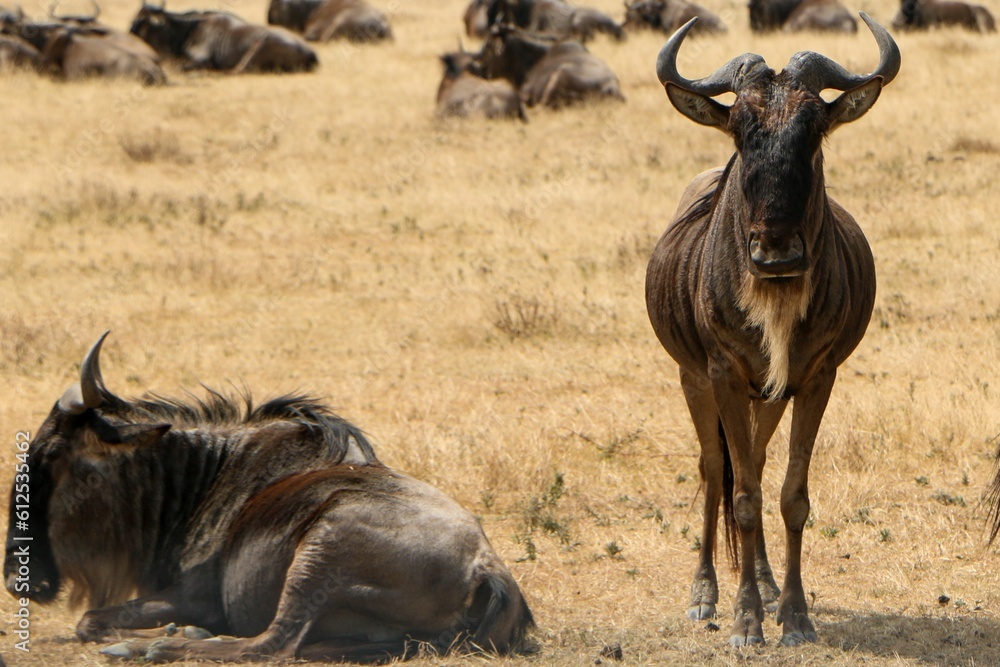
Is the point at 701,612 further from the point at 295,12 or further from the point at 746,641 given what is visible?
the point at 295,12

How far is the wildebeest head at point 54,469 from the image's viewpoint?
16.4 feet

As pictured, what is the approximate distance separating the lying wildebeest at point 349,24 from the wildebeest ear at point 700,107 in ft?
68.5

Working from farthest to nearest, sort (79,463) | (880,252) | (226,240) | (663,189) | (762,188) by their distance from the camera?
(663,189) < (226,240) < (880,252) < (79,463) < (762,188)

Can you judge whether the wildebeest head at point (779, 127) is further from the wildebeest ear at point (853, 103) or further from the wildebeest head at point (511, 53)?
the wildebeest head at point (511, 53)

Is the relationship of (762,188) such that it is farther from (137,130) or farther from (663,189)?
(137,130)

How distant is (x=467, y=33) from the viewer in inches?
1064

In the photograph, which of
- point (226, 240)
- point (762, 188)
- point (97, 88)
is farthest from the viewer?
point (97, 88)

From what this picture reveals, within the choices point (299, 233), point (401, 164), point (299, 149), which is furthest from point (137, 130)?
point (299, 233)

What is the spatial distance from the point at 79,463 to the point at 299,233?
794cm

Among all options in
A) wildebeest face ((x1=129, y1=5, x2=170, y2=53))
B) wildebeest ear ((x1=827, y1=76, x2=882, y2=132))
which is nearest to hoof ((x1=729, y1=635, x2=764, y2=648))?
wildebeest ear ((x1=827, y1=76, x2=882, y2=132))

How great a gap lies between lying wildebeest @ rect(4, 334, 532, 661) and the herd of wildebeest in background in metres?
12.8

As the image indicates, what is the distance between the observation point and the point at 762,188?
4.53 m

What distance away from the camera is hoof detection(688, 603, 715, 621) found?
5.39m

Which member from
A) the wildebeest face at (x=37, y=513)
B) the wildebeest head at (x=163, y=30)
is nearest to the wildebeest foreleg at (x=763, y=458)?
the wildebeest face at (x=37, y=513)
